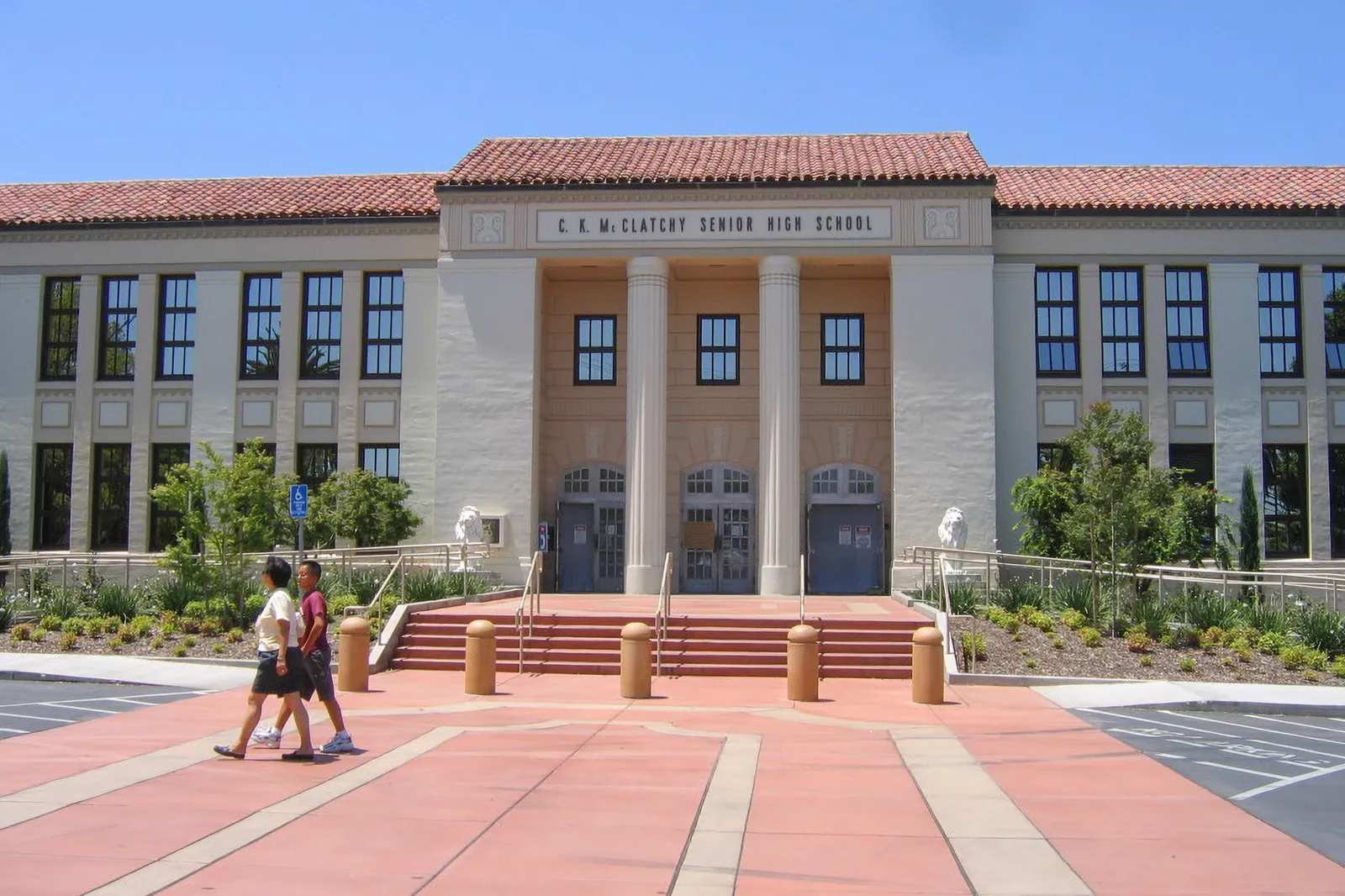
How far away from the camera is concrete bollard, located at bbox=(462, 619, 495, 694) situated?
15.9 meters

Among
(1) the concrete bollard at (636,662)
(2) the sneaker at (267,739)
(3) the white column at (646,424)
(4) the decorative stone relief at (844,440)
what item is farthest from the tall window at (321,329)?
(2) the sneaker at (267,739)

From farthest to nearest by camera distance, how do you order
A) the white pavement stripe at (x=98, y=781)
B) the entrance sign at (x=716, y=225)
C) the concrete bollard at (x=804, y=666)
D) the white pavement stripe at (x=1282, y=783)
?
the entrance sign at (x=716, y=225)
the concrete bollard at (x=804, y=666)
the white pavement stripe at (x=1282, y=783)
the white pavement stripe at (x=98, y=781)

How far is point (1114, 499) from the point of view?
68.4ft

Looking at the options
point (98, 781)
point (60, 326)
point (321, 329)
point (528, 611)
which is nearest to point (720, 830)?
point (98, 781)

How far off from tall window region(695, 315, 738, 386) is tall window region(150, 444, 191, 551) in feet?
41.5

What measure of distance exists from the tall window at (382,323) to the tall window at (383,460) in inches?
71.7

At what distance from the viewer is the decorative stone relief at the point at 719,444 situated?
1180 inches

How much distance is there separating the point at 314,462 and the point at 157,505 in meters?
3.89

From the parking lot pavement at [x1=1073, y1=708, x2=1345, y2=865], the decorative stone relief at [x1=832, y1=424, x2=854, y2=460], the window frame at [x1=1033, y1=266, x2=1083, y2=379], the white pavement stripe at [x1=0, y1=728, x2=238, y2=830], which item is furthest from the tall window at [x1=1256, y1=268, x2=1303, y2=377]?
the white pavement stripe at [x1=0, y1=728, x2=238, y2=830]

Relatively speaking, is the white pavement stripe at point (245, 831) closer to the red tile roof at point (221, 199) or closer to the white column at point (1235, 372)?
the red tile roof at point (221, 199)

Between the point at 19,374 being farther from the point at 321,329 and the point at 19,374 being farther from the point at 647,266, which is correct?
the point at 647,266

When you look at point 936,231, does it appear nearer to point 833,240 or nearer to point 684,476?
point 833,240

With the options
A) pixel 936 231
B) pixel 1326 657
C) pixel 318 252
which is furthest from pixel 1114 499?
pixel 318 252

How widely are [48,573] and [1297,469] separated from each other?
27.3 metres
